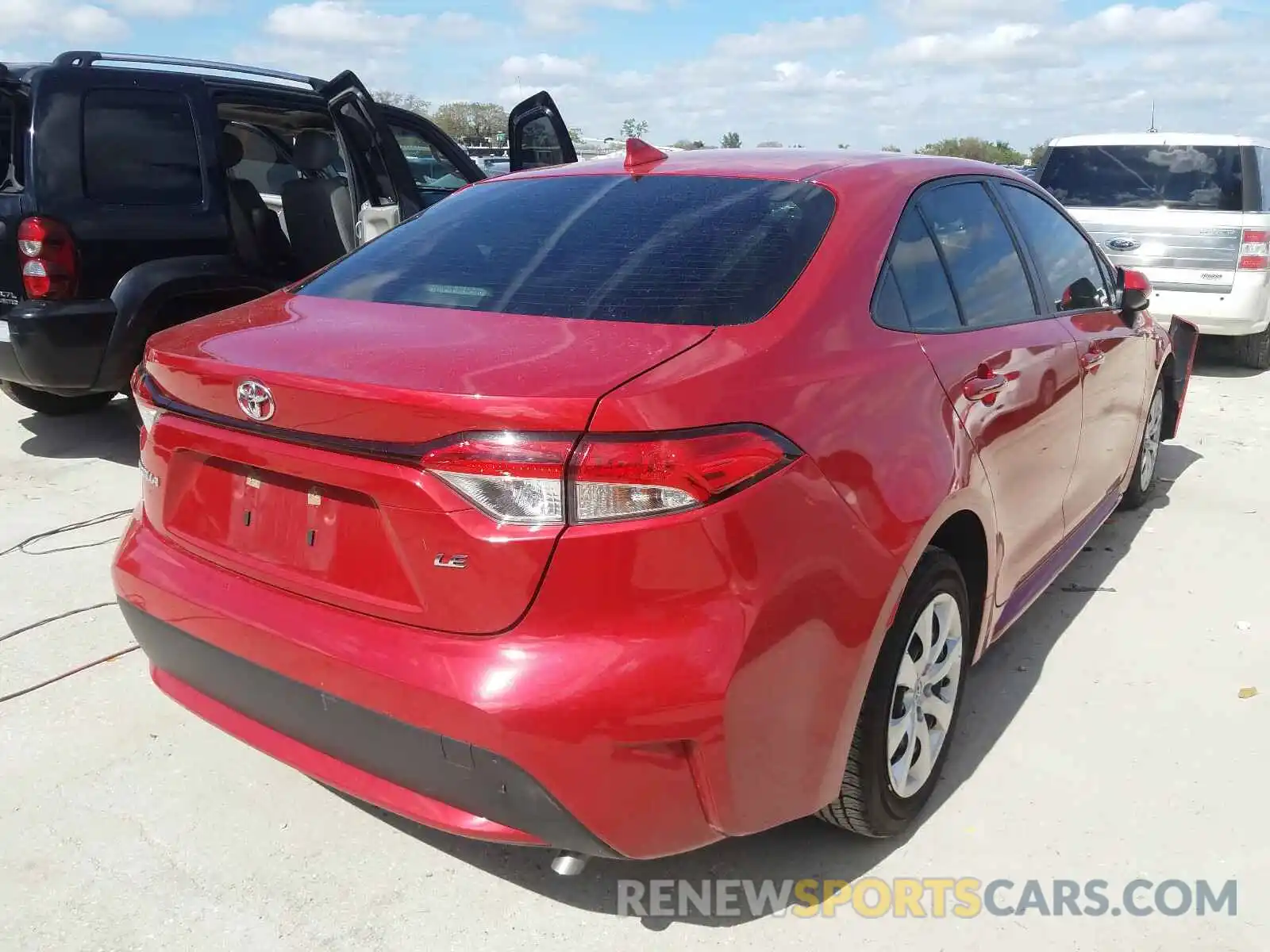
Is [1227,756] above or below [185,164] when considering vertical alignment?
below

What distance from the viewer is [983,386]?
264 cm

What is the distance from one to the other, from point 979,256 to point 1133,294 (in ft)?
4.42

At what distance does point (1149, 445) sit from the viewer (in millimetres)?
4789

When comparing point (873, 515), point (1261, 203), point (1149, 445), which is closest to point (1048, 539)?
point (873, 515)

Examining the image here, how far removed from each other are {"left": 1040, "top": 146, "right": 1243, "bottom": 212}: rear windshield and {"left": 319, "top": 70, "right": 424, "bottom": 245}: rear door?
539cm

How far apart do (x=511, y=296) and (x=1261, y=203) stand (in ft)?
24.3

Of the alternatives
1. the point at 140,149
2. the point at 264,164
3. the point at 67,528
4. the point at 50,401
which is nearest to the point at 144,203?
the point at 140,149

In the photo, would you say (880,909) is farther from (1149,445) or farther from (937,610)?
(1149,445)

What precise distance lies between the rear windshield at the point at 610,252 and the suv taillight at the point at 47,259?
8.26ft

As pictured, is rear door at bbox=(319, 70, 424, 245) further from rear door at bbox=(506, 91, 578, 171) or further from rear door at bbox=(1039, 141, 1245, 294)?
rear door at bbox=(1039, 141, 1245, 294)

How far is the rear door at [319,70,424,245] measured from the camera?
5.23 meters

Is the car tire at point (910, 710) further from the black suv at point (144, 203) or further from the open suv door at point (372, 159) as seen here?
the black suv at point (144, 203)

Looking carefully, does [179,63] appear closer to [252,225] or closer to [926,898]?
[252,225]

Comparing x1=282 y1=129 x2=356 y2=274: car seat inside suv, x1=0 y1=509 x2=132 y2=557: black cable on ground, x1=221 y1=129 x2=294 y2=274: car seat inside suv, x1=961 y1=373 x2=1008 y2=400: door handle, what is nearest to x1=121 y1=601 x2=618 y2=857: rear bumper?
x1=961 y1=373 x2=1008 y2=400: door handle
